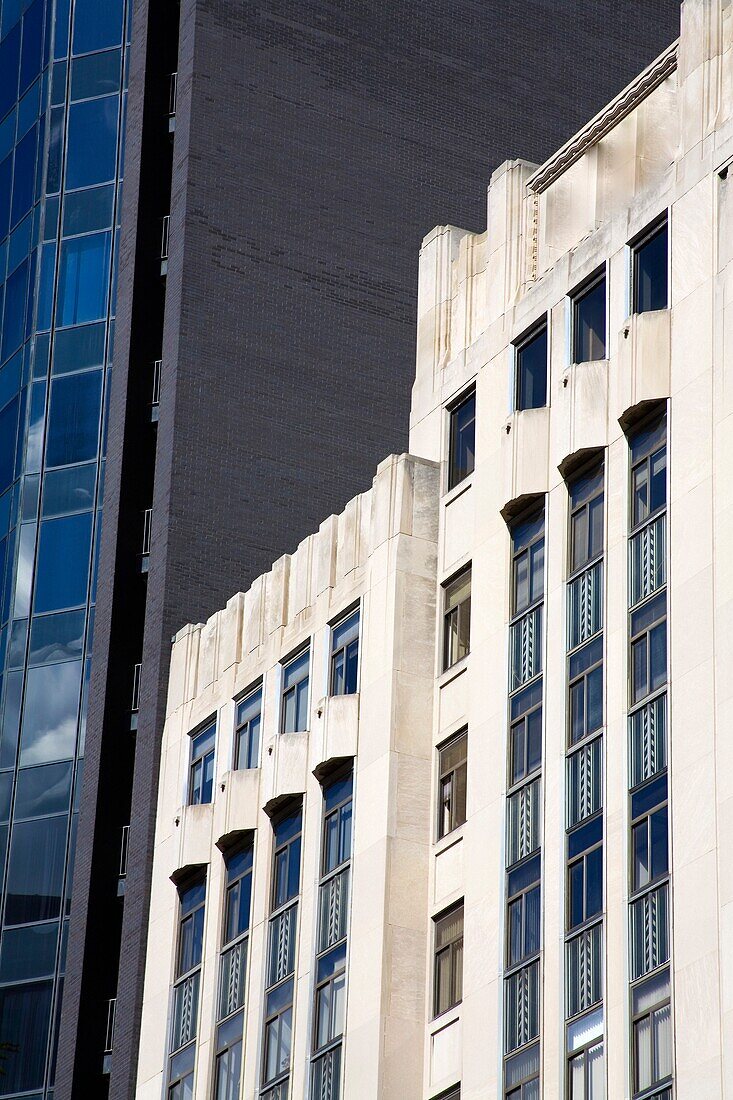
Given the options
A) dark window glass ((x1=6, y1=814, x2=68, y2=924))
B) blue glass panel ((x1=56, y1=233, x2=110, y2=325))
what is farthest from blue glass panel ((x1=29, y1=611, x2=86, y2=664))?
blue glass panel ((x1=56, y1=233, x2=110, y2=325))

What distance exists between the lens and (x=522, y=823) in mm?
36250

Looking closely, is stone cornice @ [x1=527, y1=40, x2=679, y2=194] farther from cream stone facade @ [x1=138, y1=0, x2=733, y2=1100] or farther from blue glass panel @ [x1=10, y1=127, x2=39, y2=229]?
blue glass panel @ [x1=10, y1=127, x2=39, y2=229]

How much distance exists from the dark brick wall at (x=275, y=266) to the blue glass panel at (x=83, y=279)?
3.20 feet

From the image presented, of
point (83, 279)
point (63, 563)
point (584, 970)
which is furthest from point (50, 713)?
point (584, 970)

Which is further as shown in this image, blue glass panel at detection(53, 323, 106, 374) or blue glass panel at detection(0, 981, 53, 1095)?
blue glass panel at detection(53, 323, 106, 374)

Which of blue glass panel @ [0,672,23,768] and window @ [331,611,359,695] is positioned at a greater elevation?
blue glass panel @ [0,672,23,768]

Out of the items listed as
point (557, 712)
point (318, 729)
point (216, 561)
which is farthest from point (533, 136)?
point (557, 712)

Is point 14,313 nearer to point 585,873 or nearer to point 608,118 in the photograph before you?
point 608,118

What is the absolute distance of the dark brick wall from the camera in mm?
53000

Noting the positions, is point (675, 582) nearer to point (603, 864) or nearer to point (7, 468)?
point (603, 864)

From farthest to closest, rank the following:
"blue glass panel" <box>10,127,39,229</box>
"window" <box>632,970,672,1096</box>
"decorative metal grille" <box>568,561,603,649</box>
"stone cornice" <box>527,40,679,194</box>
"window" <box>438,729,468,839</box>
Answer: "blue glass panel" <box>10,127,39,229</box> < "window" <box>438,729,468,839</box> < "stone cornice" <box>527,40,679,194</box> < "decorative metal grille" <box>568,561,603,649</box> < "window" <box>632,970,672,1096</box>

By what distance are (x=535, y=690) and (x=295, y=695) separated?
851 centimetres

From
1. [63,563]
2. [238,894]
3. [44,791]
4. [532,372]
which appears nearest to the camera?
[532,372]

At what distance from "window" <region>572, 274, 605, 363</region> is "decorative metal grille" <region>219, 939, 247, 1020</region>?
1313 centimetres
